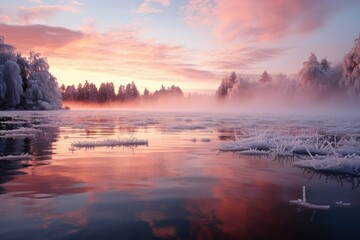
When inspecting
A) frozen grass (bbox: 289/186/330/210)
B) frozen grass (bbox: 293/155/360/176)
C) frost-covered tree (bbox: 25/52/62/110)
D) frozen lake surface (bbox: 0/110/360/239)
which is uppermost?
frost-covered tree (bbox: 25/52/62/110)

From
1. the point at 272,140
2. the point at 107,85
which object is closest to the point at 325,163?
the point at 272,140

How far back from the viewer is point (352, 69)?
201 ft

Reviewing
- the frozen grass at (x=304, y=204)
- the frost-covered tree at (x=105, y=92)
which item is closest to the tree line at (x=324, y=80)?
the frozen grass at (x=304, y=204)

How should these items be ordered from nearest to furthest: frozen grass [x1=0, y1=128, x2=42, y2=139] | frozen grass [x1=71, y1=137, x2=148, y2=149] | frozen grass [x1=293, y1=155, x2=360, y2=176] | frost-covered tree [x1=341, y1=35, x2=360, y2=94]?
frozen grass [x1=293, y1=155, x2=360, y2=176], frozen grass [x1=71, y1=137, x2=148, y2=149], frozen grass [x1=0, y1=128, x2=42, y2=139], frost-covered tree [x1=341, y1=35, x2=360, y2=94]

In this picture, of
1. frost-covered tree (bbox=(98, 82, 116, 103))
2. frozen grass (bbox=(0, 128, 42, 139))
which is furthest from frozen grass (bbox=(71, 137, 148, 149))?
frost-covered tree (bbox=(98, 82, 116, 103))

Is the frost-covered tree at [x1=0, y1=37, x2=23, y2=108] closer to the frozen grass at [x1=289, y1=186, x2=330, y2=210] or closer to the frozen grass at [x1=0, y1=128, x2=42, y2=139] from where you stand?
the frozen grass at [x1=0, y1=128, x2=42, y2=139]

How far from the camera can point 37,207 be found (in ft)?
15.5

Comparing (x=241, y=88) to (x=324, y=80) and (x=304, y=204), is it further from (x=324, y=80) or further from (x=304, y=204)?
(x=304, y=204)

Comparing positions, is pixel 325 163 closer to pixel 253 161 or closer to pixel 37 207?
pixel 253 161

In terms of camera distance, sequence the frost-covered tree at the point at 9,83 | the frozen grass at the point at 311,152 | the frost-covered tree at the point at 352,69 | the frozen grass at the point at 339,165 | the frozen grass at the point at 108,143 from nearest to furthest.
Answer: the frozen grass at the point at 339,165
the frozen grass at the point at 311,152
the frozen grass at the point at 108,143
the frost-covered tree at the point at 9,83
the frost-covered tree at the point at 352,69

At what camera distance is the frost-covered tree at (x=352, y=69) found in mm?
58153

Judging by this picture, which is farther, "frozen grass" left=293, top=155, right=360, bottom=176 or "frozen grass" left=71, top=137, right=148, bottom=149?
"frozen grass" left=71, top=137, right=148, bottom=149

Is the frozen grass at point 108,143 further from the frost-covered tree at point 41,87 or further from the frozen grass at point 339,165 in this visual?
the frost-covered tree at point 41,87

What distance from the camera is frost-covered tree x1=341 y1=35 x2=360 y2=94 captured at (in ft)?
191
